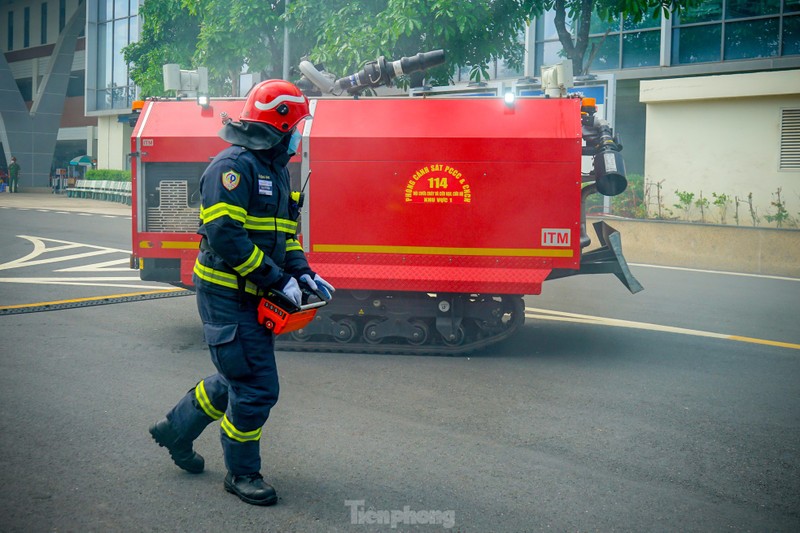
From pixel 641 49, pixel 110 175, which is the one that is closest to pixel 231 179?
pixel 641 49

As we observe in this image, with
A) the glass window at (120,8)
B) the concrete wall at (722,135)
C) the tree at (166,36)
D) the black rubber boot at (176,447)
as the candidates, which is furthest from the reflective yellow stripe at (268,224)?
the glass window at (120,8)

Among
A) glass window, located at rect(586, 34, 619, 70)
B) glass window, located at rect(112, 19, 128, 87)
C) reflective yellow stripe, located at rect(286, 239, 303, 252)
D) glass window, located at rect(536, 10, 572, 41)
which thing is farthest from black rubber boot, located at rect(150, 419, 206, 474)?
glass window, located at rect(112, 19, 128, 87)

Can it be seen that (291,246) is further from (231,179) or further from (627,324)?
(627,324)

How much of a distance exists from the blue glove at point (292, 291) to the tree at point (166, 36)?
16.7 meters

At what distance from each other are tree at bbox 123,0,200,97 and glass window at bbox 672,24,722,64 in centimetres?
1158

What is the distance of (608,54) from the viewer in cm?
2281

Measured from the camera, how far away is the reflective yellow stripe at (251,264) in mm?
4328

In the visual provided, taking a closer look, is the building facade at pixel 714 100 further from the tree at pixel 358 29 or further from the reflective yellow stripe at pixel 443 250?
the reflective yellow stripe at pixel 443 250

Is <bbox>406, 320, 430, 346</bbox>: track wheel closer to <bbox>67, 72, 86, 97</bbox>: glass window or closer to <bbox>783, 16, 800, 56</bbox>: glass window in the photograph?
<bbox>783, 16, 800, 56</bbox>: glass window

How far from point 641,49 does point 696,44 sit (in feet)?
4.68

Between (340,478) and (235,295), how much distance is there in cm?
120

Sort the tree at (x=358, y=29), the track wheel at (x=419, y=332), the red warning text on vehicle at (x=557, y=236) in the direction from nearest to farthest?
the red warning text on vehicle at (x=557, y=236) → the track wheel at (x=419, y=332) → the tree at (x=358, y=29)

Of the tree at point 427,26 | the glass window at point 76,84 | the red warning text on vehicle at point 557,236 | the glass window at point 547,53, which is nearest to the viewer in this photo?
the red warning text on vehicle at point 557,236

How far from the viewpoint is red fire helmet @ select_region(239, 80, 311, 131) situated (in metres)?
4.50
